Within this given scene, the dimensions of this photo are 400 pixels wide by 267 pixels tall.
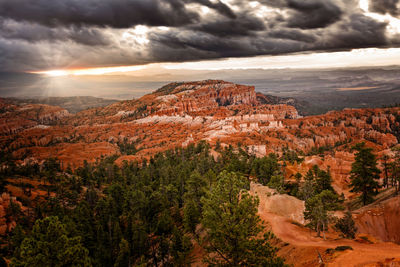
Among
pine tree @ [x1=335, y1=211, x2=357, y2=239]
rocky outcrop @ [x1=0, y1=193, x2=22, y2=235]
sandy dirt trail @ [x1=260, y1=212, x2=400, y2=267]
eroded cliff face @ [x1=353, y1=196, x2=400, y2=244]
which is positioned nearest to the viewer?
sandy dirt trail @ [x1=260, y1=212, x2=400, y2=267]

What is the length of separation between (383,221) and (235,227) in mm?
32351

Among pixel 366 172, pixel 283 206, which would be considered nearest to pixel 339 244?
pixel 283 206

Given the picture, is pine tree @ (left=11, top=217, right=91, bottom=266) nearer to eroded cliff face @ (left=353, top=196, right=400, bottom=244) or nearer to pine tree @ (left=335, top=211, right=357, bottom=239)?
pine tree @ (left=335, top=211, right=357, bottom=239)

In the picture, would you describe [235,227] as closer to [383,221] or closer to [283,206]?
[383,221]

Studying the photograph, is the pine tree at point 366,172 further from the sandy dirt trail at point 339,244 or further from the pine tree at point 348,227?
the sandy dirt trail at point 339,244

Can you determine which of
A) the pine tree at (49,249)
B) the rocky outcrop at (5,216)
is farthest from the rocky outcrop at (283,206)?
Answer: the rocky outcrop at (5,216)

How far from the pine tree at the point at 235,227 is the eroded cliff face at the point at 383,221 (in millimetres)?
27106

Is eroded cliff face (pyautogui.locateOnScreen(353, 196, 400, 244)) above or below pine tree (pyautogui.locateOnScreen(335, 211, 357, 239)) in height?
below

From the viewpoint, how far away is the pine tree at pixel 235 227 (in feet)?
50.6

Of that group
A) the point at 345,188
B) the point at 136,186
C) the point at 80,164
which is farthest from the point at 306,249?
the point at 80,164

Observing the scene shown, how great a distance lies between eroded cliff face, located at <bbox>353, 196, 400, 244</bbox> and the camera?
1240 inches

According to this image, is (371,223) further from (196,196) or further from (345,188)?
(345,188)

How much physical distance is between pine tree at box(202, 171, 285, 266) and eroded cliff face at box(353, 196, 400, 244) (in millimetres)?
27106

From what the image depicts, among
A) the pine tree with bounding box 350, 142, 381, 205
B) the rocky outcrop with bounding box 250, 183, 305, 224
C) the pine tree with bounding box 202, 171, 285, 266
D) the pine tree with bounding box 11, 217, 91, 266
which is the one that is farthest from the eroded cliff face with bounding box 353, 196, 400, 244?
the pine tree with bounding box 11, 217, 91, 266
